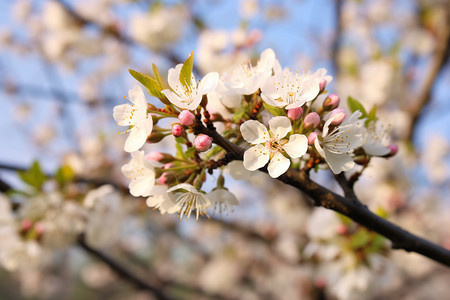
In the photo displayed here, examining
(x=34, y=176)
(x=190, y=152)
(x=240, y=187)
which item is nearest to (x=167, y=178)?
(x=190, y=152)

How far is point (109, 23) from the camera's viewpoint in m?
3.92

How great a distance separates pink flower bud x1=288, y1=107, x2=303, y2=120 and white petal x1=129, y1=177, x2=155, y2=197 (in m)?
0.41

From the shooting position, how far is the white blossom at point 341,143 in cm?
83

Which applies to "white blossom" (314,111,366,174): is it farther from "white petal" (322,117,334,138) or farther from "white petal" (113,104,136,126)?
"white petal" (113,104,136,126)

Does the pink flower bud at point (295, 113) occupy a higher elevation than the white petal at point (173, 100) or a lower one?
higher

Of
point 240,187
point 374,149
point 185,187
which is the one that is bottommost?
point 185,187

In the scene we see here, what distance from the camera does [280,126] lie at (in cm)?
84

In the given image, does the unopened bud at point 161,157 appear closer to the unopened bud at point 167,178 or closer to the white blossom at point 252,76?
the unopened bud at point 167,178

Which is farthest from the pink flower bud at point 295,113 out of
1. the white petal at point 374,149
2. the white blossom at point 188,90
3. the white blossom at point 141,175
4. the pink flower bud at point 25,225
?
the pink flower bud at point 25,225

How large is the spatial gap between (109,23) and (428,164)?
5.03 metres

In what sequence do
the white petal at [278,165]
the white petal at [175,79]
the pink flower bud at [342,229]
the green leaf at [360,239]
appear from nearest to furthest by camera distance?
the white petal at [278,165] < the white petal at [175,79] < the green leaf at [360,239] < the pink flower bud at [342,229]

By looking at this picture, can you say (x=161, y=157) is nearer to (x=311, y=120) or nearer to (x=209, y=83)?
(x=209, y=83)

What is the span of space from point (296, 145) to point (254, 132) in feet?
0.36

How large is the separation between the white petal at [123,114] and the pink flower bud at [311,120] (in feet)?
1.52
